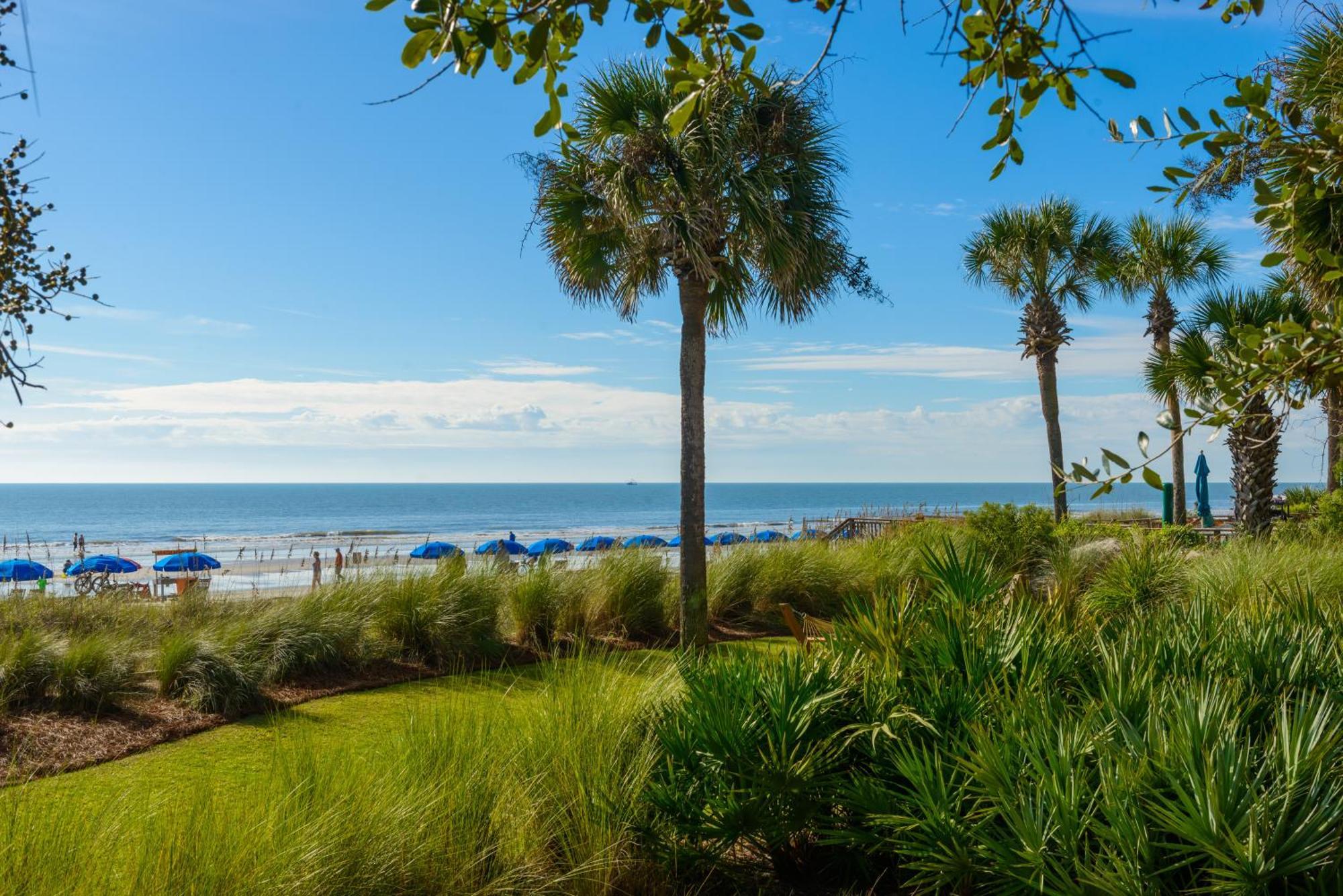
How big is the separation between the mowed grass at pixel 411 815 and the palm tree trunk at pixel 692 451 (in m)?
5.85

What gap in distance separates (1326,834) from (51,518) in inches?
4580

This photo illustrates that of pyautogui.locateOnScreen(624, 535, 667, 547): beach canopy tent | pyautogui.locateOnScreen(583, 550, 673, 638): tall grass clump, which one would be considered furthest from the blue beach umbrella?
pyautogui.locateOnScreen(583, 550, 673, 638): tall grass clump

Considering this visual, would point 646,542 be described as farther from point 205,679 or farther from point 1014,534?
point 205,679

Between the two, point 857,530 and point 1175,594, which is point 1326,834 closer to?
point 1175,594

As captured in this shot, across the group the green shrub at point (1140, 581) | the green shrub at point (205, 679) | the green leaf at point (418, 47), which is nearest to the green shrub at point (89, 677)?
the green shrub at point (205, 679)

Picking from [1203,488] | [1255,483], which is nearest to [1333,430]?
[1255,483]

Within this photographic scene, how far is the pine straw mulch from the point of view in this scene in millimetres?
7188

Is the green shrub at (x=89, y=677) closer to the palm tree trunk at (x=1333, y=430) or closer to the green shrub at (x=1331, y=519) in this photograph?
the palm tree trunk at (x=1333, y=430)

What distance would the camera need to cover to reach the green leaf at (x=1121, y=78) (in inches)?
112

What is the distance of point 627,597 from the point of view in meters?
12.6

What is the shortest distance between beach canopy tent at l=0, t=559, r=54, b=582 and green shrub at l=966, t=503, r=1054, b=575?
21371 mm

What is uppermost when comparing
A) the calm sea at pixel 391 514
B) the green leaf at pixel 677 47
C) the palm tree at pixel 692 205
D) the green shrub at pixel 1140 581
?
the palm tree at pixel 692 205

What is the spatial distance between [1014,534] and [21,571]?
76.9ft

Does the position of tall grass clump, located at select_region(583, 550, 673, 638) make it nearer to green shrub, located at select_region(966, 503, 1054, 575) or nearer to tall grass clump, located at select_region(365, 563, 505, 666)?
tall grass clump, located at select_region(365, 563, 505, 666)
